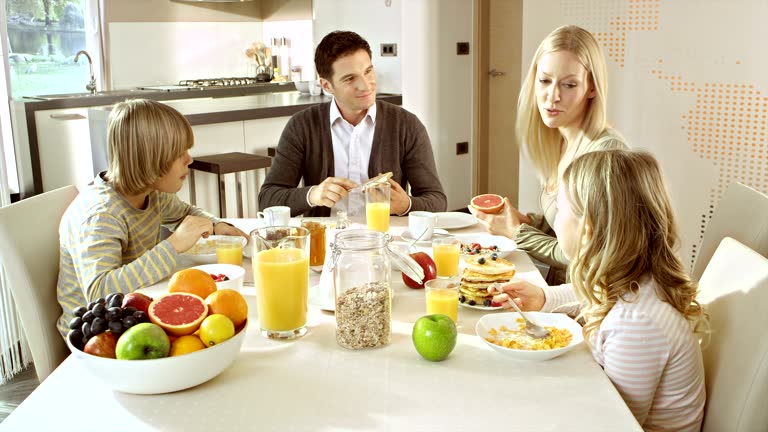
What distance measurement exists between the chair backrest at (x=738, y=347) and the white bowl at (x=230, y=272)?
1.04 metres

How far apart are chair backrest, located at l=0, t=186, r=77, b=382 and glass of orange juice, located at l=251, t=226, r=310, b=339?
72cm

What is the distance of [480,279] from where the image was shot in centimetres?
168

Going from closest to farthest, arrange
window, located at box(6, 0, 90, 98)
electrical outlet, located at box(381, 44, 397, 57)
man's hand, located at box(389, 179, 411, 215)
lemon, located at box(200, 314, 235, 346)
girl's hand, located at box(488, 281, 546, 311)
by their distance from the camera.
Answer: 1. lemon, located at box(200, 314, 235, 346)
2. girl's hand, located at box(488, 281, 546, 311)
3. man's hand, located at box(389, 179, 411, 215)
4. window, located at box(6, 0, 90, 98)
5. electrical outlet, located at box(381, 44, 397, 57)

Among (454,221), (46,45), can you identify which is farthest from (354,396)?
(46,45)

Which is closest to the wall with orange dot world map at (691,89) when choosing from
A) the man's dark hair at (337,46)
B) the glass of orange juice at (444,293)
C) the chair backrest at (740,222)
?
the chair backrest at (740,222)

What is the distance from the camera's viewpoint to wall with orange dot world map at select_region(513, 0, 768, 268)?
3002mm

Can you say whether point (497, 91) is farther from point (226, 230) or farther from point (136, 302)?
point (136, 302)

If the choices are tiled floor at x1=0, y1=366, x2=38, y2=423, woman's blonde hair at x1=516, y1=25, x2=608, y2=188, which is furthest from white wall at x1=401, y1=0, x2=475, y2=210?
tiled floor at x1=0, y1=366, x2=38, y2=423

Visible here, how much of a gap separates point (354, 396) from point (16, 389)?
231 cm

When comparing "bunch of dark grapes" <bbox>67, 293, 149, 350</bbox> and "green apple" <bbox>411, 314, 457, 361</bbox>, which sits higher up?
"bunch of dark grapes" <bbox>67, 293, 149, 350</bbox>

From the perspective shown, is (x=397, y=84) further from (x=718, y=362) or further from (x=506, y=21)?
(x=718, y=362)

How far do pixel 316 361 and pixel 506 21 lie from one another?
15.4 feet

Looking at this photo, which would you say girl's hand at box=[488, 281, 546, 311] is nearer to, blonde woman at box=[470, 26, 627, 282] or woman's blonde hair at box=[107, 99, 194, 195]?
blonde woman at box=[470, 26, 627, 282]

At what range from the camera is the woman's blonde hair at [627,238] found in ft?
4.69
